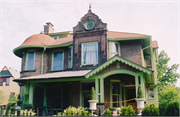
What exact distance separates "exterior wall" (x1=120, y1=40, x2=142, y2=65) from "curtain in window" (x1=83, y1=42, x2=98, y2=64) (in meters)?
2.37

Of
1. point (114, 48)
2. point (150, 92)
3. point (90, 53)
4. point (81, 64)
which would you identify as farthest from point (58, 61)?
point (150, 92)

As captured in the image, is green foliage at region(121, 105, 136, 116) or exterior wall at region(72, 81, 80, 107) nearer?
green foliage at region(121, 105, 136, 116)

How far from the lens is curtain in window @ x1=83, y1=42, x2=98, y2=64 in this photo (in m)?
17.1

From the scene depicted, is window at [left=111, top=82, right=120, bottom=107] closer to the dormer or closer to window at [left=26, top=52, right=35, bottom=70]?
the dormer

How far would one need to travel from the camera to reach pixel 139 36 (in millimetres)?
16875

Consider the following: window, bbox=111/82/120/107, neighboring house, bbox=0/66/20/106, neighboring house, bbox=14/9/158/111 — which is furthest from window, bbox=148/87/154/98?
neighboring house, bbox=0/66/20/106

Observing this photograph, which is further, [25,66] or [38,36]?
[38,36]

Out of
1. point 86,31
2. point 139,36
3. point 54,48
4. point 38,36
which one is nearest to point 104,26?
point 86,31

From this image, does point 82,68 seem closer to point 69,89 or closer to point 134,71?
point 69,89

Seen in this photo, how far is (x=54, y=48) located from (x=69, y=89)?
4450mm

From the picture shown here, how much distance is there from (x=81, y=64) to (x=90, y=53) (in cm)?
121

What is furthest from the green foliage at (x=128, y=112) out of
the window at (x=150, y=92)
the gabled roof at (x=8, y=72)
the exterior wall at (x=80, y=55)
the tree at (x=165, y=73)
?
the gabled roof at (x=8, y=72)

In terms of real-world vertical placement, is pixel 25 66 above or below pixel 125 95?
above

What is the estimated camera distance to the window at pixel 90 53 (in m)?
17.1
